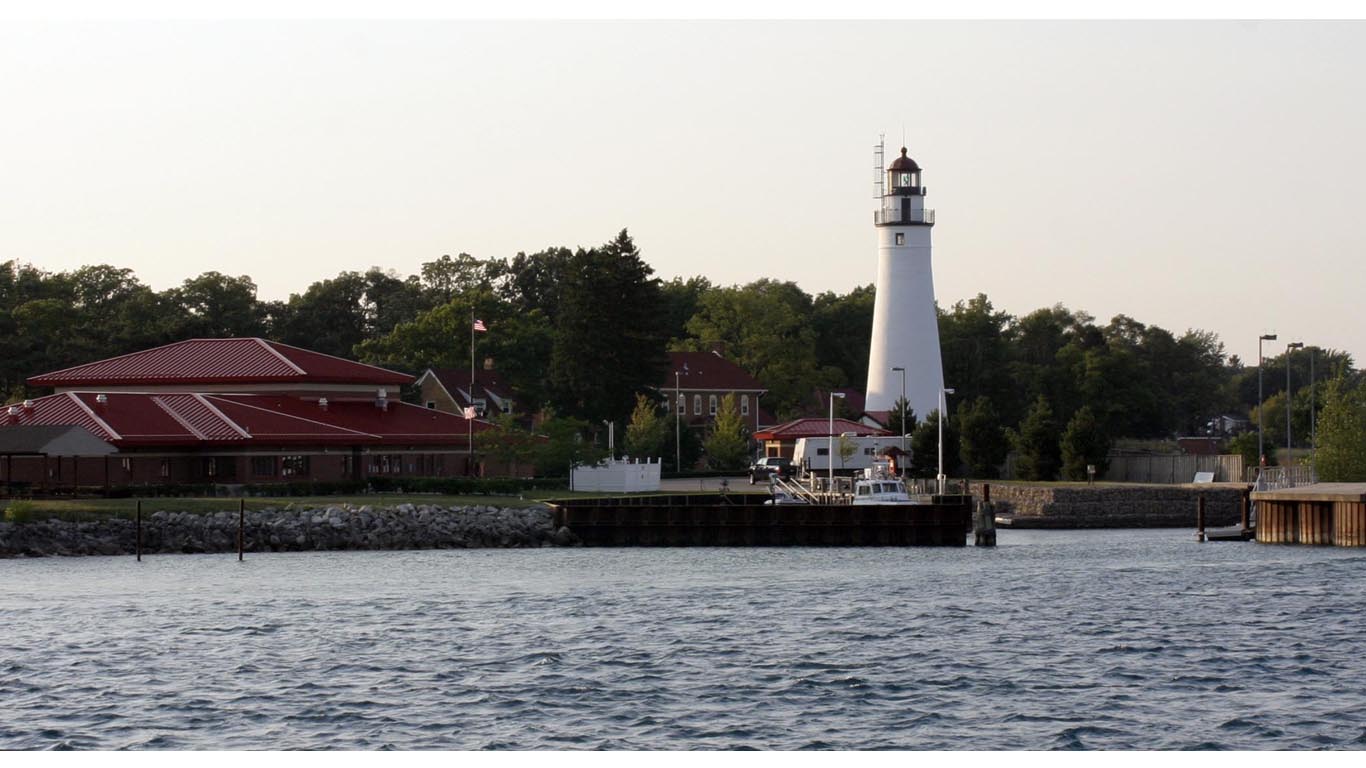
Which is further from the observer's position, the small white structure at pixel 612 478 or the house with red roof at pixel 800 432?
the house with red roof at pixel 800 432

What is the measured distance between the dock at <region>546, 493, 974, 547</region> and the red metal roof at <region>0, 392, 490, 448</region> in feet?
51.1

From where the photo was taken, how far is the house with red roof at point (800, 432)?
10394 cm

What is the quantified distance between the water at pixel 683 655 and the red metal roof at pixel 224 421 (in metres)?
17.8

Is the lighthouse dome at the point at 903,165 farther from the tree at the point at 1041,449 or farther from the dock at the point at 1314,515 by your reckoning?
the dock at the point at 1314,515

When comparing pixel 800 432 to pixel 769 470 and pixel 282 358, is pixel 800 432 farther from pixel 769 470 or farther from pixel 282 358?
pixel 282 358

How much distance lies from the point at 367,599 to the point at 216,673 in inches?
501

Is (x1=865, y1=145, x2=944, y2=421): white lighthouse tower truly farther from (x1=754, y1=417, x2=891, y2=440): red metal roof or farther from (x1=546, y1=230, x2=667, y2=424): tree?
(x1=546, y1=230, x2=667, y2=424): tree

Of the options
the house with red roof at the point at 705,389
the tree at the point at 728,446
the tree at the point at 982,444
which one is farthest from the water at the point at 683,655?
the house with red roof at the point at 705,389

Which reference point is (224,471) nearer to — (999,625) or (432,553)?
(432,553)

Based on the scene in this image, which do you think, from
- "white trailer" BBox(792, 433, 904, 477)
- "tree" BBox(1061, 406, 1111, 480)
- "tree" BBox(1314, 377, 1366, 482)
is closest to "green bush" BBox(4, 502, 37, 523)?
"white trailer" BBox(792, 433, 904, 477)

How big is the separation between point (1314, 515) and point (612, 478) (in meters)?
33.9

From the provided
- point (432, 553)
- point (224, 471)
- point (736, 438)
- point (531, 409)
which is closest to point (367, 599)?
point (432, 553)

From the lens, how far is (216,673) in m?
34.4

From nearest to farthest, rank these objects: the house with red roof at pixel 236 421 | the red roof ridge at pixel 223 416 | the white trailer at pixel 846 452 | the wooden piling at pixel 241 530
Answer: the wooden piling at pixel 241 530 → the house with red roof at pixel 236 421 → the red roof ridge at pixel 223 416 → the white trailer at pixel 846 452
